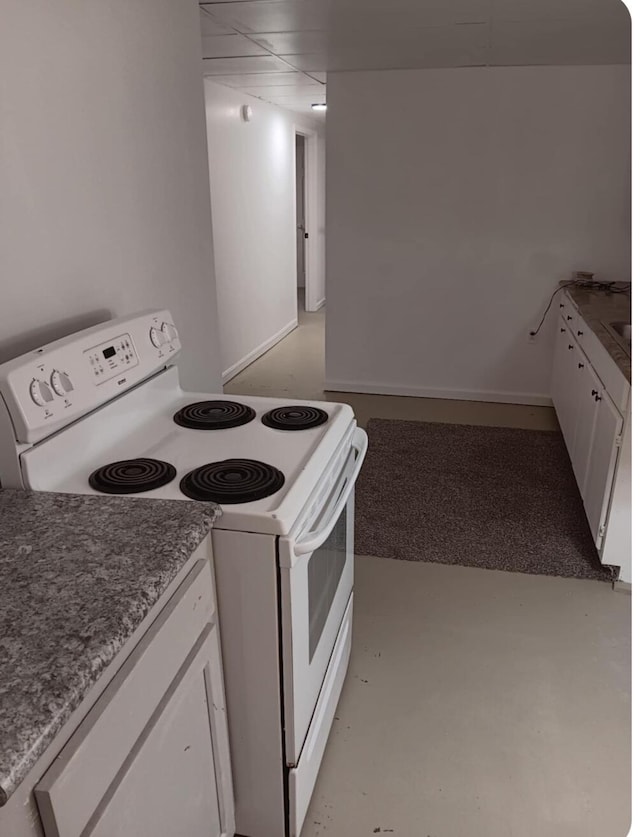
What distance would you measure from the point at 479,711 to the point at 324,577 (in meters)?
0.80

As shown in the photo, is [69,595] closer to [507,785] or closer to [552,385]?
[507,785]

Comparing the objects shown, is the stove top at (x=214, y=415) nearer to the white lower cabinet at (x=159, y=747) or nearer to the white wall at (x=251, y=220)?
the white lower cabinet at (x=159, y=747)

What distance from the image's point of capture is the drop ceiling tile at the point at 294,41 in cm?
318

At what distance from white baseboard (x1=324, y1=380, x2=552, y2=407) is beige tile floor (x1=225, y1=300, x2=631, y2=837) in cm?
223

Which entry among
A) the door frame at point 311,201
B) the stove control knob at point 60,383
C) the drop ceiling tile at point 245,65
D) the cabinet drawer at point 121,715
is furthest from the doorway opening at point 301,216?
the cabinet drawer at point 121,715

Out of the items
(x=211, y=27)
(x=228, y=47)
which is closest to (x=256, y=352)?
(x=228, y=47)

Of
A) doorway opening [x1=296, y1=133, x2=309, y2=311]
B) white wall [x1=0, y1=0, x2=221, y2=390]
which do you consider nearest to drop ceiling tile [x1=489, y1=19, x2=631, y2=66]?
white wall [x1=0, y1=0, x2=221, y2=390]

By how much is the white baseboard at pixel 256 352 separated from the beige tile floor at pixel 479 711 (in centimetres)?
268

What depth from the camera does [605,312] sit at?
338 centimetres

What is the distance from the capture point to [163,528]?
1231mm

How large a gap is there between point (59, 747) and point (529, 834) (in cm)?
136

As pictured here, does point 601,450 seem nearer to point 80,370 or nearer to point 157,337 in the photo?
point 157,337

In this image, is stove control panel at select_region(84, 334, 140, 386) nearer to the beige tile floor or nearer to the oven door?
the oven door

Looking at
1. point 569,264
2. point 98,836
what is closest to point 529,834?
point 98,836
